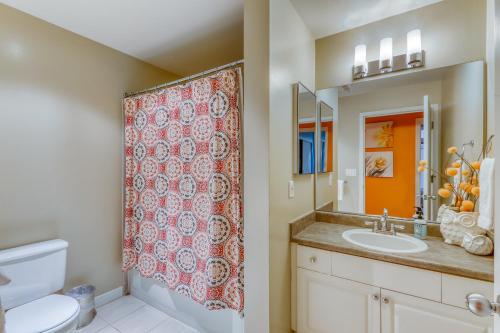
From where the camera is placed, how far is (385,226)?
169 centimetres

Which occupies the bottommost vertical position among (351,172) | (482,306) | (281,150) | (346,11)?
(482,306)

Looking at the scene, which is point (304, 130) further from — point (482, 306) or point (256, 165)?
point (482, 306)

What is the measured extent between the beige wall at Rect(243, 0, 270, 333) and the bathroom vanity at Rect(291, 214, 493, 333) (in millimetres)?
285

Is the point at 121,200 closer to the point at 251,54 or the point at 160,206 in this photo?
the point at 160,206

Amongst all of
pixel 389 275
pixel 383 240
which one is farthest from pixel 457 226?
pixel 389 275

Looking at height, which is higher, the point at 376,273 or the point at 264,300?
the point at 376,273

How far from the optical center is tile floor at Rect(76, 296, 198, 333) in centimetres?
194

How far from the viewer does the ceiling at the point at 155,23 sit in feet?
5.61

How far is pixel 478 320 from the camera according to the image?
1.08 m

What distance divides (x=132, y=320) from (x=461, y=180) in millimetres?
2669

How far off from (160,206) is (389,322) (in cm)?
178

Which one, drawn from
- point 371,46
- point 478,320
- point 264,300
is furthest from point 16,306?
point 371,46

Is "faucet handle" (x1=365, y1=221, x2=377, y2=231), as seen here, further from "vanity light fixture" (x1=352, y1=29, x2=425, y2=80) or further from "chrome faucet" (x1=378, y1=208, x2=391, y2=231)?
"vanity light fixture" (x1=352, y1=29, x2=425, y2=80)

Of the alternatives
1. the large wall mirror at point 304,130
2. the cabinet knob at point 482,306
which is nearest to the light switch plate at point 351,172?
the large wall mirror at point 304,130
